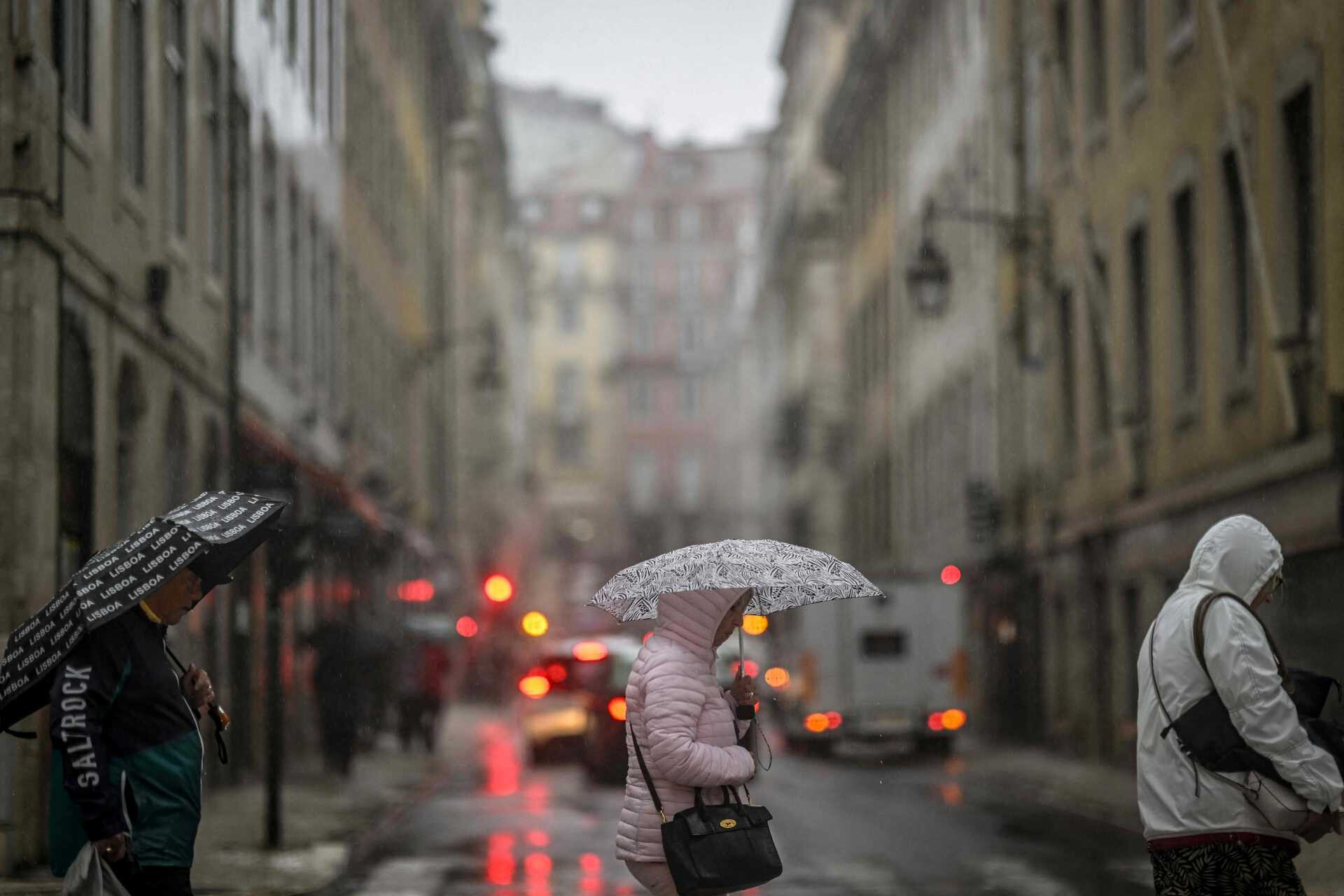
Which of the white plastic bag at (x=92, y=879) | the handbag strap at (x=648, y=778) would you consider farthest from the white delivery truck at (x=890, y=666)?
Answer: the white plastic bag at (x=92, y=879)

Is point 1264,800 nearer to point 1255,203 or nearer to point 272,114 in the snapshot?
point 1255,203

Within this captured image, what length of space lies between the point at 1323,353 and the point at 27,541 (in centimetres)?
1084

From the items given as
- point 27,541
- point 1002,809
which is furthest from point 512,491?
point 27,541

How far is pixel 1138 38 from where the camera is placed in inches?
1116

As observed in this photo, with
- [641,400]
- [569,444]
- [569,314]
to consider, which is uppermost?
[569,314]

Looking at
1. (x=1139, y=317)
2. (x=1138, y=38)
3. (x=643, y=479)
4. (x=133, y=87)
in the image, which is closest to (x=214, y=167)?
(x=133, y=87)

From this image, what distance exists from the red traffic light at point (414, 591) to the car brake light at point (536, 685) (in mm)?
14834

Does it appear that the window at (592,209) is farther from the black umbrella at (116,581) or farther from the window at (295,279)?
the black umbrella at (116,581)

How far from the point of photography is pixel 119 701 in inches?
276

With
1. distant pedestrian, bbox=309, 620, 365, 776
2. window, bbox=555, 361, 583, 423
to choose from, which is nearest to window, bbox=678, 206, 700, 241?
window, bbox=555, 361, 583, 423

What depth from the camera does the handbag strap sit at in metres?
7.32

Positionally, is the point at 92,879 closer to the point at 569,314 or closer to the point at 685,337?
the point at 569,314

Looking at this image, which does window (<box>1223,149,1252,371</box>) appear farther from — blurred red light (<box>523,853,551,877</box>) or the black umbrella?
the black umbrella

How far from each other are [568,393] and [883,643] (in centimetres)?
9692
